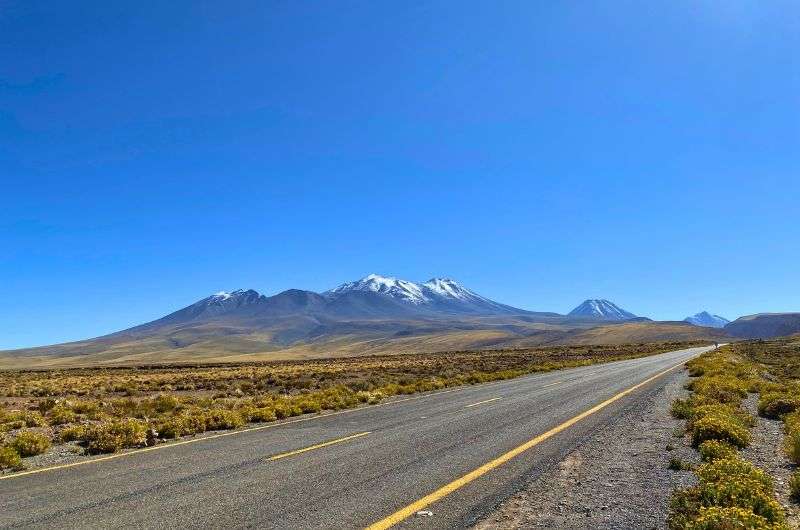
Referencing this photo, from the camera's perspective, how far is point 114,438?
525 inches

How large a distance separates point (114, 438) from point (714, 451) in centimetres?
1349

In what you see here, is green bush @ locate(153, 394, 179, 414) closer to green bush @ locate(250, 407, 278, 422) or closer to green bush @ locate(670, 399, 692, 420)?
green bush @ locate(250, 407, 278, 422)

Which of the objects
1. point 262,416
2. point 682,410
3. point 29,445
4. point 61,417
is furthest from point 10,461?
point 682,410

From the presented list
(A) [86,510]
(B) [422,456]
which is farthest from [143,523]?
(B) [422,456]

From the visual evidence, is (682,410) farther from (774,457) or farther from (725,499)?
(725,499)

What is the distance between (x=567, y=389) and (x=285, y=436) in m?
16.3

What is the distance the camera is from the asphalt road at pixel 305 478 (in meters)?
7.35

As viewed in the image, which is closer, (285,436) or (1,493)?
(1,493)

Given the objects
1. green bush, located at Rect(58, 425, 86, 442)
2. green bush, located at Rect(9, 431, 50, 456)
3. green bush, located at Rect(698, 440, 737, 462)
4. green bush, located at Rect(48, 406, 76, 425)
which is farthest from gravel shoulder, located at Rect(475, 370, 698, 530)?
green bush, located at Rect(48, 406, 76, 425)

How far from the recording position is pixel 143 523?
23.2ft

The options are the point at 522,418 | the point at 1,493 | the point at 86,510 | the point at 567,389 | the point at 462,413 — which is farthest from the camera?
the point at 567,389

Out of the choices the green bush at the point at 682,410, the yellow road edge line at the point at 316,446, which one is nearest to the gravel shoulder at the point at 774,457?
the green bush at the point at 682,410

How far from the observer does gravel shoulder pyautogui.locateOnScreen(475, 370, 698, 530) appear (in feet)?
23.7

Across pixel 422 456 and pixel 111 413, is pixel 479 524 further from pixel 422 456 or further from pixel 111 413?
pixel 111 413
